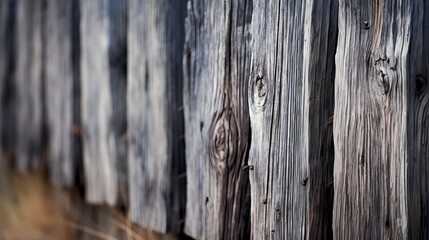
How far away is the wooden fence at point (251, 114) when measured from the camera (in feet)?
5.97

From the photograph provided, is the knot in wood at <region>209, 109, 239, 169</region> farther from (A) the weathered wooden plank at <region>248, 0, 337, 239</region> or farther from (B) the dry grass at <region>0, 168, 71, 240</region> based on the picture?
(B) the dry grass at <region>0, 168, 71, 240</region>

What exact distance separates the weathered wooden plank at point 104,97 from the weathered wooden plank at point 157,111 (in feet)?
0.46

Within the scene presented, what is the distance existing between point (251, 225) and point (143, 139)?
76 cm

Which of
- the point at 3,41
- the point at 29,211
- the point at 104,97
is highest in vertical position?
the point at 3,41

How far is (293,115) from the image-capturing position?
2.04 meters

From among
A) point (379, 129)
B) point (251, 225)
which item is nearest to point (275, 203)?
point (251, 225)

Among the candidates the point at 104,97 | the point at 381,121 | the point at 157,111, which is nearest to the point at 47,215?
the point at 104,97

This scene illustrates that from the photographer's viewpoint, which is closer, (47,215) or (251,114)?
(251,114)

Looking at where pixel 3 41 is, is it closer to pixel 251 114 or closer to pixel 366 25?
pixel 251 114

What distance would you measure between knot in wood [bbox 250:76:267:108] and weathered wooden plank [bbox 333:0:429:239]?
0.27 metres

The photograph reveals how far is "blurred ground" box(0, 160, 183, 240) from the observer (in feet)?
10.7

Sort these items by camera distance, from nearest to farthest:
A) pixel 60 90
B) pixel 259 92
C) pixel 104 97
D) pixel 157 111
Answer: pixel 259 92, pixel 157 111, pixel 104 97, pixel 60 90

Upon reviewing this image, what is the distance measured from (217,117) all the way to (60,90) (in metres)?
1.38

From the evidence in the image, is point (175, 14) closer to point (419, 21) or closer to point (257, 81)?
point (257, 81)
